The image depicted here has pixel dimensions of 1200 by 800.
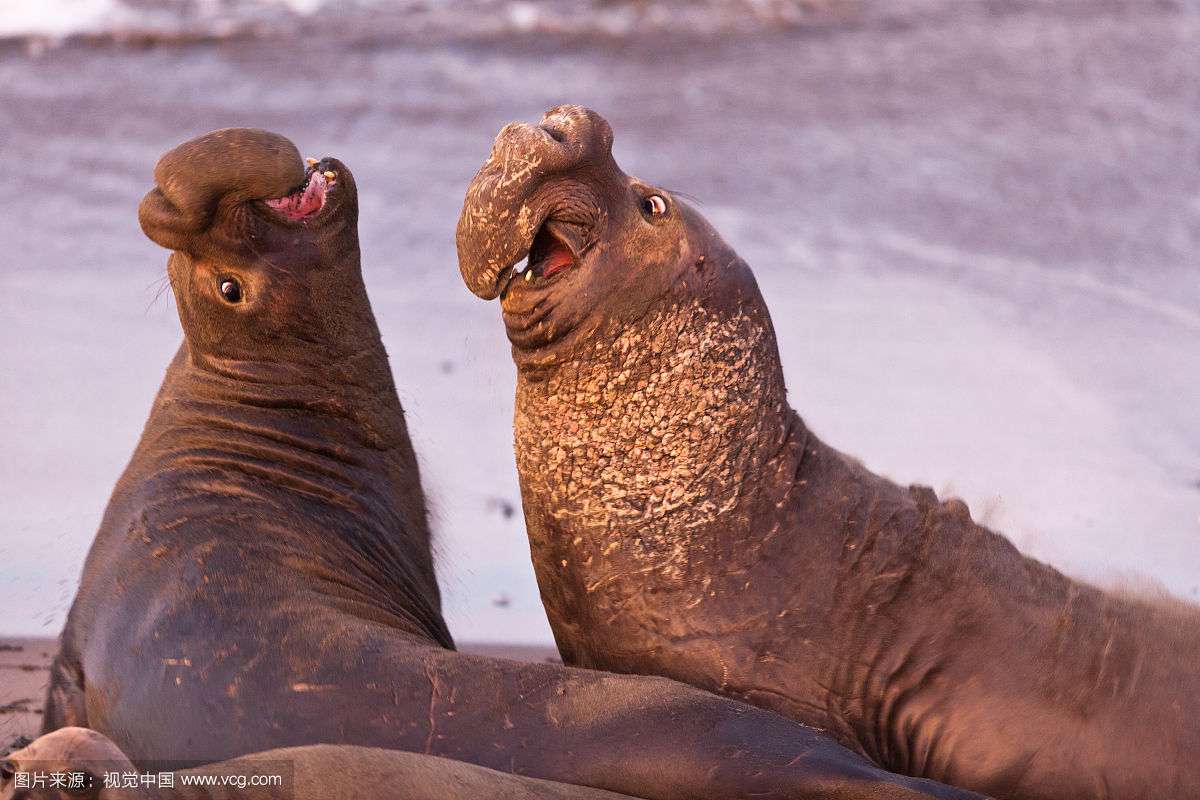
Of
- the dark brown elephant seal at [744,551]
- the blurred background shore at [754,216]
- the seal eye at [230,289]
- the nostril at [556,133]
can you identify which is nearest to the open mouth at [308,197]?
the seal eye at [230,289]

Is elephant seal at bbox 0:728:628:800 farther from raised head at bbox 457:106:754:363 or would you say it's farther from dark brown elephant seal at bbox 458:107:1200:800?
raised head at bbox 457:106:754:363

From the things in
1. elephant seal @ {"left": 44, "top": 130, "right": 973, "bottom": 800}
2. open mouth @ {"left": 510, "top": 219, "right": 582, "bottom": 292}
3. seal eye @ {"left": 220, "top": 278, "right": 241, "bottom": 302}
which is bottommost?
elephant seal @ {"left": 44, "top": 130, "right": 973, "bottom": 800}

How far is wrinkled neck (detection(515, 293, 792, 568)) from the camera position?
4379 mm

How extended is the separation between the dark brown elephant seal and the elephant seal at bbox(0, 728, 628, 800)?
2.34ft

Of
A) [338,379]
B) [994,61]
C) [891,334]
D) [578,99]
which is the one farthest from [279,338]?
[994,61]

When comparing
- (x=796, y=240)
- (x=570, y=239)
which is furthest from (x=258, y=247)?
(x=796, y=240)

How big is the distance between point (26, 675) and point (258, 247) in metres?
1.59

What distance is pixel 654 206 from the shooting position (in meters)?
4.45

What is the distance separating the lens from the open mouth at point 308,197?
16.9 ft

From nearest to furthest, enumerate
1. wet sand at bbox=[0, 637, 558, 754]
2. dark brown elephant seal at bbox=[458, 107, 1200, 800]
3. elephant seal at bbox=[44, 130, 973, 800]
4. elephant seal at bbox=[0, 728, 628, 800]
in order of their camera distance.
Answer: elephant seal at bbox=[0, 728, 628, 800] → elephant seal at bbox=[44, 130, 973, 800] → dark brown elephant seal at bbox=[458, 107, 1200, 800] → wet sand at bbox=[0, 637, 558, 754]

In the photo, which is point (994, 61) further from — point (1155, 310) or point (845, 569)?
point (845, 569)

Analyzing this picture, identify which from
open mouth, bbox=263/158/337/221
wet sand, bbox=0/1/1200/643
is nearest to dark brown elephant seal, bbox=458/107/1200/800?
wet sand, bbox=0/1/1200/643

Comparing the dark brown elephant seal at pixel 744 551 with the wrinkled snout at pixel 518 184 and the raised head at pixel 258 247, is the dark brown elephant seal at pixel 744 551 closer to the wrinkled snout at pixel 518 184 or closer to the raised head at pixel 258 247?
the wrinkled snout at pixel 518 184

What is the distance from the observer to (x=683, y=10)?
49.4 ft
